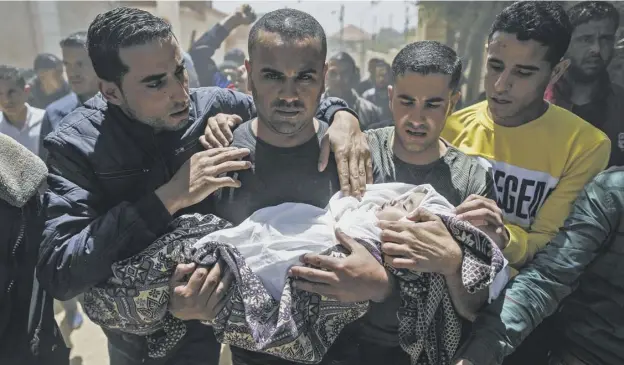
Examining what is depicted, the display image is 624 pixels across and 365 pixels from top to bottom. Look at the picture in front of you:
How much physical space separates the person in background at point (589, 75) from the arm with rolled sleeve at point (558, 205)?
1.39 metres

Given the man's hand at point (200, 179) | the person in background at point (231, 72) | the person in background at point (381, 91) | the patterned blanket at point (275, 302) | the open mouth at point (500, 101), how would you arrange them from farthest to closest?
the person in background at point (231, 72) < the person in background at point (381, 91) < the open mouth at point (500, 101) < the man's hand at point (200, 179) < the patterned blanket at point (275, 302)

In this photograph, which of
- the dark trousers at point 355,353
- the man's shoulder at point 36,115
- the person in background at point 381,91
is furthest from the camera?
the person in background at point 381,91

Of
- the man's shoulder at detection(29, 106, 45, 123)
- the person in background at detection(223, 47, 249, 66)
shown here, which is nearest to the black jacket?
the man's shoulder at detection(29, 106, 45, 123)

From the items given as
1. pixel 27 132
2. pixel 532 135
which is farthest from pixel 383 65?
pixel 532 135

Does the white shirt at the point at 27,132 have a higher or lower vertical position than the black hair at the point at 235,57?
lower

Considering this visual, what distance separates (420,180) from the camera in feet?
5.68

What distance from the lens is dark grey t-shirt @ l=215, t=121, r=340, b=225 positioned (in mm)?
1676

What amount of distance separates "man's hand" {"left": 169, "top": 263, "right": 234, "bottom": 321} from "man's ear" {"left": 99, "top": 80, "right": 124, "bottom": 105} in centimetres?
70

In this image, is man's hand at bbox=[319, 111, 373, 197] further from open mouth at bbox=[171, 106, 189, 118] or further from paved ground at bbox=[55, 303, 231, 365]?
paved ground at bbox=[55, 303, 231, 365]

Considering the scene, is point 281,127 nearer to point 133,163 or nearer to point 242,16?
point 133,163

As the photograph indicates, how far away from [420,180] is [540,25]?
0.88 m

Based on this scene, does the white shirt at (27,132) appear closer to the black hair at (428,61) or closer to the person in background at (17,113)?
the person in background at (17,113)

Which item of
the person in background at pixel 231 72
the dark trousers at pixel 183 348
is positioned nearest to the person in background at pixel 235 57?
the person in background at pixel 231 72

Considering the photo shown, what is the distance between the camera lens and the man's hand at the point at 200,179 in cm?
153
